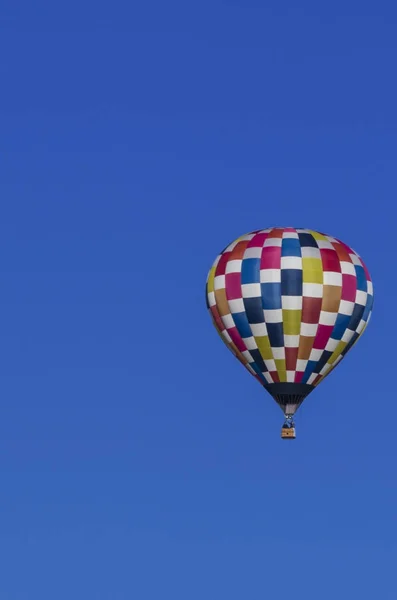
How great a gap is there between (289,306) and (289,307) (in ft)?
0.10

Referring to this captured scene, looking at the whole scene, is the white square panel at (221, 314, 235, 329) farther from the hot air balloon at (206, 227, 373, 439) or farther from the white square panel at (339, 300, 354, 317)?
the white square panel at (339, 300, 354, 317)

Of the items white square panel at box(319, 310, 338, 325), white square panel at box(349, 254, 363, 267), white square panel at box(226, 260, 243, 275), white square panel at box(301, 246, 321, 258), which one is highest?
white square panel at box(349, 254, 363, 267)

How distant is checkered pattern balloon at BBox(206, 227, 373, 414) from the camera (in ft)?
540

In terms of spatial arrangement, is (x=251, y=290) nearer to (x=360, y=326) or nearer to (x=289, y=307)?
(x=289, y=307)

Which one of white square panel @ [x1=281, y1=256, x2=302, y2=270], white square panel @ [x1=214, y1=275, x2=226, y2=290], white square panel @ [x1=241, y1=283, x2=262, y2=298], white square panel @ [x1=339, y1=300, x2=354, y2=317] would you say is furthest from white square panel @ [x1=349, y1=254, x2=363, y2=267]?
white square panel @ [x1=214, y1=275, x2=226, y2=290]

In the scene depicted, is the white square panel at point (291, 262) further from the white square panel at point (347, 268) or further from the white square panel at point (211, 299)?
the white square panel at point (211, 299)

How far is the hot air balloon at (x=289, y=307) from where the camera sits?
16450 centimetres

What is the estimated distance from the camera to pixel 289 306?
6471 inches

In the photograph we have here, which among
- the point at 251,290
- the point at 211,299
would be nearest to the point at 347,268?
the point at 251,290

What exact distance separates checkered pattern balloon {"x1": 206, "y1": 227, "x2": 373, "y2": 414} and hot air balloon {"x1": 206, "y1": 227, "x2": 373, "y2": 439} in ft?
0.10

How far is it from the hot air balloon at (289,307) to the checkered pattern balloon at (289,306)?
32 millimetres

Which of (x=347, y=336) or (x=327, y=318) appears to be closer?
(x=327, y=318)

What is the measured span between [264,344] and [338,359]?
2.75 m

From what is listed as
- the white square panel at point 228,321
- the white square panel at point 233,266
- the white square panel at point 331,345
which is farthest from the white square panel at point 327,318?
the white square panel at point 233,266
